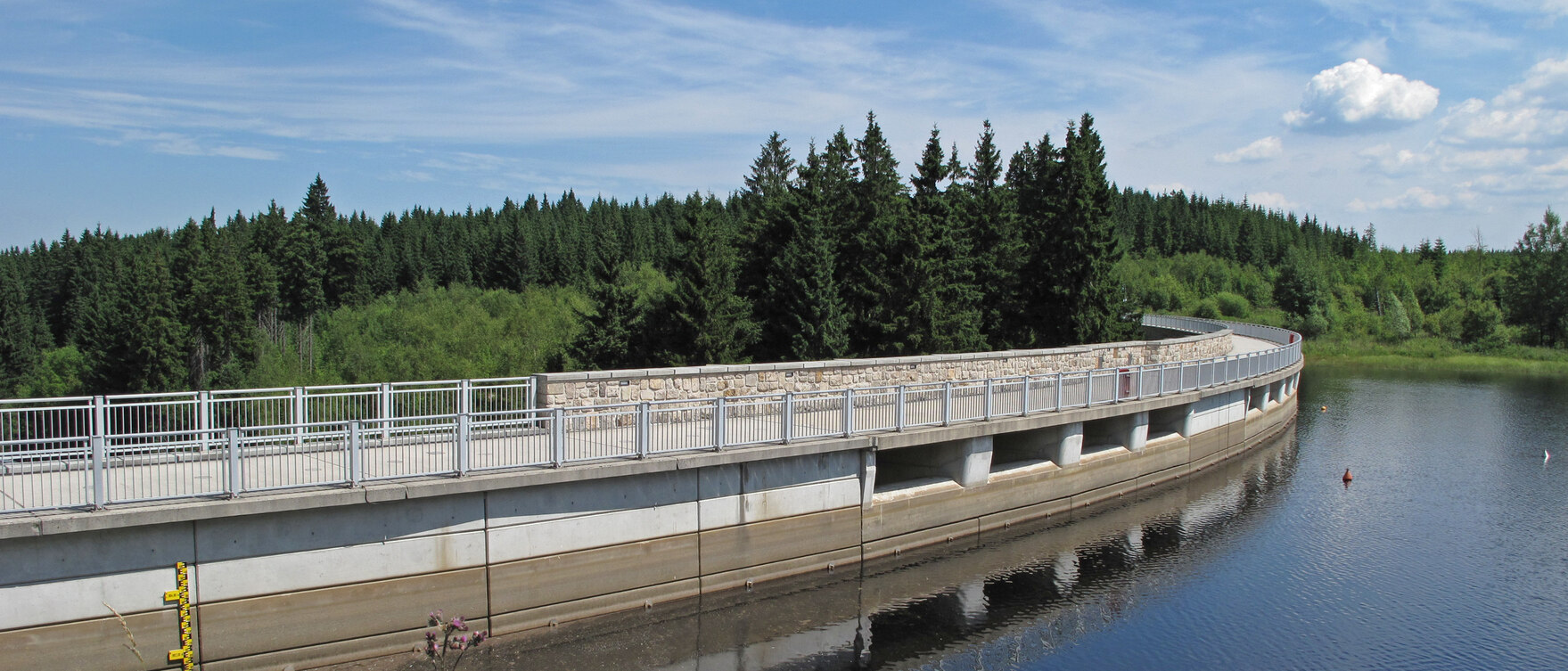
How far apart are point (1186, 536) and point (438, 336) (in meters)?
51.5

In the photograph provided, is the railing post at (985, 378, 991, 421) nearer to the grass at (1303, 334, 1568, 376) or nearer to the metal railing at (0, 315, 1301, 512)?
the metal railing at (0, 315, 1301, 512)

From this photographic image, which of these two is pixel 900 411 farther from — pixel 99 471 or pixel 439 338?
pixel 439 338

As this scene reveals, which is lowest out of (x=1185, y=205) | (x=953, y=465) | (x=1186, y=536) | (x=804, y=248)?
(x=1186, y=536)

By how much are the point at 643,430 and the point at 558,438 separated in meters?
1.41

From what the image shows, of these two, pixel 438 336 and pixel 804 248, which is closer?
pixel 804 248

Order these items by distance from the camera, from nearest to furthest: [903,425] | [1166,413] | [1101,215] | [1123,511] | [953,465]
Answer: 1. [903,425]
2. [953,465]
3. [1123,511]
4. [1166,413]
5. [1101,215]

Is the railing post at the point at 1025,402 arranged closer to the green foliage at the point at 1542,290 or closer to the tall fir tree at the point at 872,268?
the tall fir tree at the point at 872,268

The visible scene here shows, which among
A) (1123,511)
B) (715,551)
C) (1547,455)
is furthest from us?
(1547,455)

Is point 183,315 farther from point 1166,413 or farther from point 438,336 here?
point 1166,413

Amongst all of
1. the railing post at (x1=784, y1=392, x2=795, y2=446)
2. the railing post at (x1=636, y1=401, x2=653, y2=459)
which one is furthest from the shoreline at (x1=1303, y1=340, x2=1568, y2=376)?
the railing post at (x1=636, y1=401, x2=653, y2=459)

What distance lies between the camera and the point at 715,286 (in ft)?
123

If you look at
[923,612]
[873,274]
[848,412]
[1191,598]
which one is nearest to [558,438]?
[848,412]

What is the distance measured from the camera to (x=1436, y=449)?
3238 cm

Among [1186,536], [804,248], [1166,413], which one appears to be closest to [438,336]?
[804,248]
